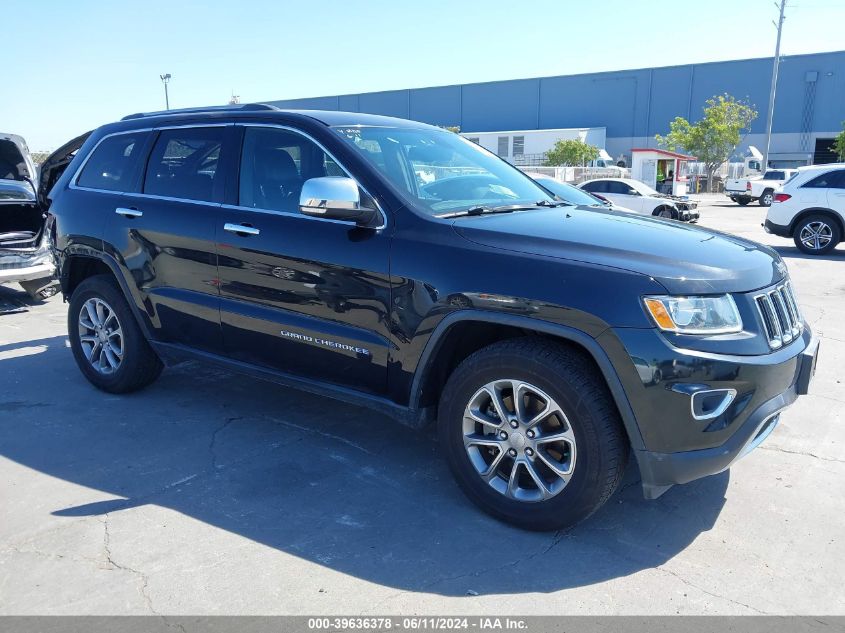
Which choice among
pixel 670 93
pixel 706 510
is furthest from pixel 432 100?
pixel 706 510

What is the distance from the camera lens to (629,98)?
6006cm

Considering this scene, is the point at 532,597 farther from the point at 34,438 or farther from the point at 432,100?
the point at 432,100

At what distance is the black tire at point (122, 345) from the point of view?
193 inches

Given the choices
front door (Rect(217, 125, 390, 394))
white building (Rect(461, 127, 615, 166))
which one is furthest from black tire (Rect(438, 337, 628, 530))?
white building (Rect(461, 127, 615, 166))

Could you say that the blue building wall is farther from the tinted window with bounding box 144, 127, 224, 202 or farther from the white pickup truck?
the tinted window with bounding box 144, 127, 224, 202

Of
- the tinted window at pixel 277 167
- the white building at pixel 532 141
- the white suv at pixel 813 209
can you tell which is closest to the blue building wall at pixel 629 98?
the white building at pixel 532 141

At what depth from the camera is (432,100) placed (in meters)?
69.9

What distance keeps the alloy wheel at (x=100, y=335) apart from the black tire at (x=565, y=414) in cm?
287

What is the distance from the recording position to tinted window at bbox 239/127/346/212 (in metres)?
3.96

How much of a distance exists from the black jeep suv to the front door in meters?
0.01

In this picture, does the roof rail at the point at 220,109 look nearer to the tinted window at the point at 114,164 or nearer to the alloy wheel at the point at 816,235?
the tinted window at the point at 114,164

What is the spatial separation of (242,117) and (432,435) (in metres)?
2.28

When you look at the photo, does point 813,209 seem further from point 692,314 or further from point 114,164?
point 114,164

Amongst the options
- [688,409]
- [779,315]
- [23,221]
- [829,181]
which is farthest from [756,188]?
[688,409]
